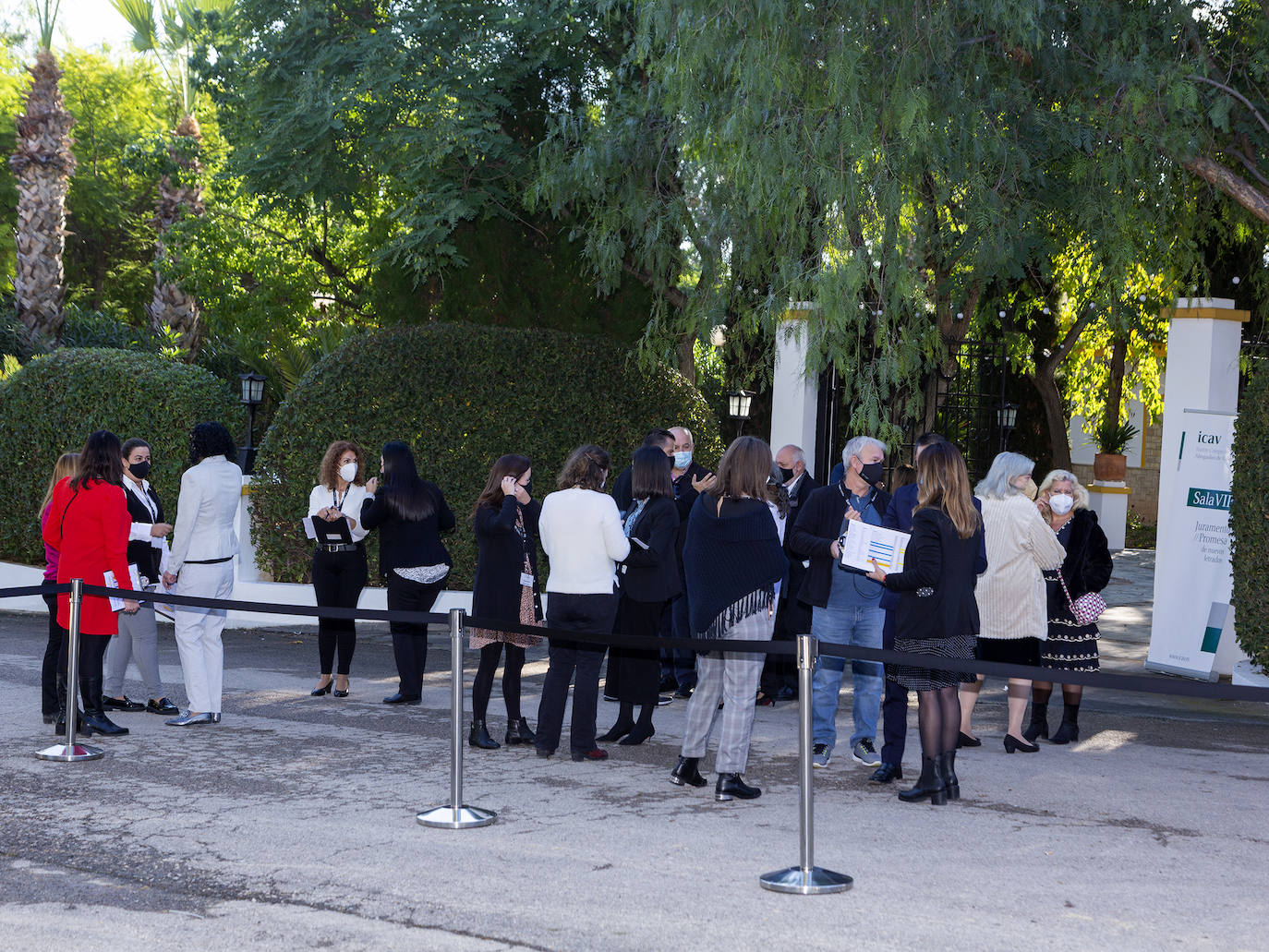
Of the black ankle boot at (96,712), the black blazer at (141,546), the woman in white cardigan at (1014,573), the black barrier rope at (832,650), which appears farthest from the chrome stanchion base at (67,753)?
the woman in white cardigan at (1014,573)

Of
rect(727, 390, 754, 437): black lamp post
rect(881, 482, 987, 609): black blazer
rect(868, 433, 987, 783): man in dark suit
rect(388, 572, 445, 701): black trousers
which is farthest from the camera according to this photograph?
rect(727, 390, 754, 437): black lamp post

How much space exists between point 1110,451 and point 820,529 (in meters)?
21.7

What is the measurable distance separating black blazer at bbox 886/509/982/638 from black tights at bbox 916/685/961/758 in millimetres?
305

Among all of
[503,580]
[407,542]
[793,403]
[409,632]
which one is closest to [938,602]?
[503,580]

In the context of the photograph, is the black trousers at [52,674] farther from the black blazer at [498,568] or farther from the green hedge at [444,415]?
the green hedge at [444,415]

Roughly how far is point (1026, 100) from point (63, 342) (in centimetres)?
2094

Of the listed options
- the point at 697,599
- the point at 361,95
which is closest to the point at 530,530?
the point at 697,599

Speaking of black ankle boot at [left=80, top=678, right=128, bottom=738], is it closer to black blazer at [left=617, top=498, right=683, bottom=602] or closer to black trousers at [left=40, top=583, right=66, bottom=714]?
black trousers at [left=40, top=583, right=66, bottom=714]

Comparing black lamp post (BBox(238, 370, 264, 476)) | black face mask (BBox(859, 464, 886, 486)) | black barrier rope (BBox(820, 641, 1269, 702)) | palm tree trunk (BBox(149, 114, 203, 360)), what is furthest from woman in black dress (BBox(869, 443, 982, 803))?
palm tree trunk (BBox(149, 114, 203, 360))

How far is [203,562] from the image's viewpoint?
28.4ft

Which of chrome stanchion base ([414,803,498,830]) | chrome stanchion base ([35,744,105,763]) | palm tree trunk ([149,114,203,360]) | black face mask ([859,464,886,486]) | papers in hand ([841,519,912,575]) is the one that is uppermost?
palm tree trunk ([149,114,203,360])

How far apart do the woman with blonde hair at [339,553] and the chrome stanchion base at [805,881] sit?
4.97 m

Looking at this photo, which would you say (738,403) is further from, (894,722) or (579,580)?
(894,722)

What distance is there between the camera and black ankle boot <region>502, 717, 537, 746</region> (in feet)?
26.9
